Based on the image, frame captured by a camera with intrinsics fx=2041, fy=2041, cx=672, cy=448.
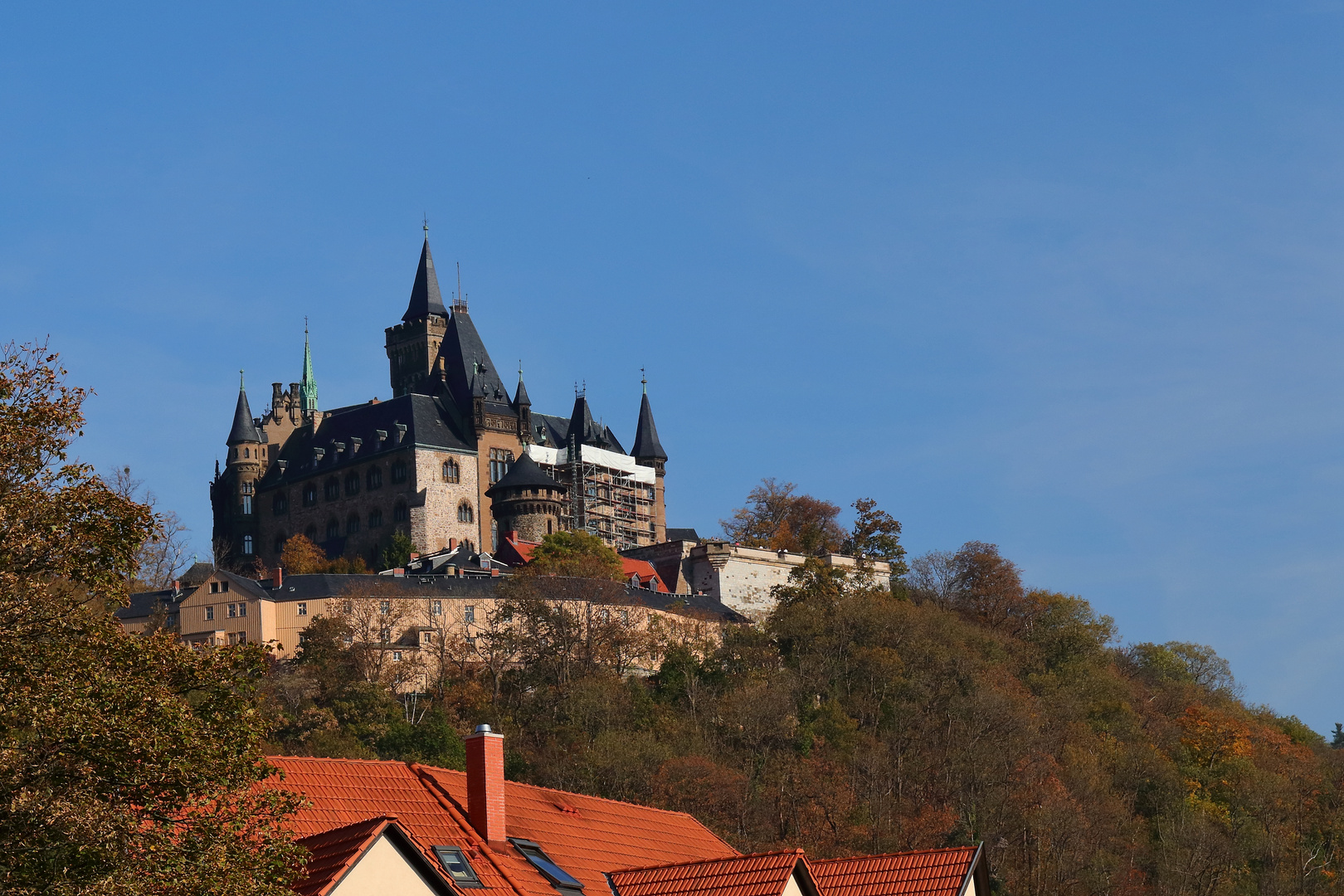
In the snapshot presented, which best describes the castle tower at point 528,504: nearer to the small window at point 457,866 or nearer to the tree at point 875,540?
the tree at point 875,540

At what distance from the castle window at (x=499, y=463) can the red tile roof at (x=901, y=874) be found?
318ft

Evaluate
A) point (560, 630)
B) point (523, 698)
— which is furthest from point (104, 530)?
point (560, 630)

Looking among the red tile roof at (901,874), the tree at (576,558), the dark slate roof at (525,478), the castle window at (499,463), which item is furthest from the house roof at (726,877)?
the castle window at (499,463)

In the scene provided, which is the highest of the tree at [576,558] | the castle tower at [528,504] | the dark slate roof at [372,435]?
the dark slate roof at [372,435]

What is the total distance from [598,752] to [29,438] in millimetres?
53383

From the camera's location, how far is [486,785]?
24.1 metres

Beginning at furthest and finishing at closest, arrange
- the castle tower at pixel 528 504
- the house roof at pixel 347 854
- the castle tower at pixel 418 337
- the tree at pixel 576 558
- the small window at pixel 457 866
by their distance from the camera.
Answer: the castle tower at pixel 418 337, the castle tower at pixel 528 504, the tree at pixel 576 558, the small window at pixel 457 866, the house roof at pixel 347 854

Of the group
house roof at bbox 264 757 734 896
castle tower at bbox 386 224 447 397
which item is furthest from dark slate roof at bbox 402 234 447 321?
house roof at bbox 264 757 734 896

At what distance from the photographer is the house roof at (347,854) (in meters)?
18.5

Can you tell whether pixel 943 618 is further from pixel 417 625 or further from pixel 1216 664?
pixel 1216 664

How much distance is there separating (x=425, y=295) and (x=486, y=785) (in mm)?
118143

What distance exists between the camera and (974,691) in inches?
3255

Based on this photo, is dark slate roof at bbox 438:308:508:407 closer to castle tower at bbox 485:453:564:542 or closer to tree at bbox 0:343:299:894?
castle tower at bbox 485:453:564:542

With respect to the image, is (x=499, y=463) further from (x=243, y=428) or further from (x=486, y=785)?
(x=486, y=785)
